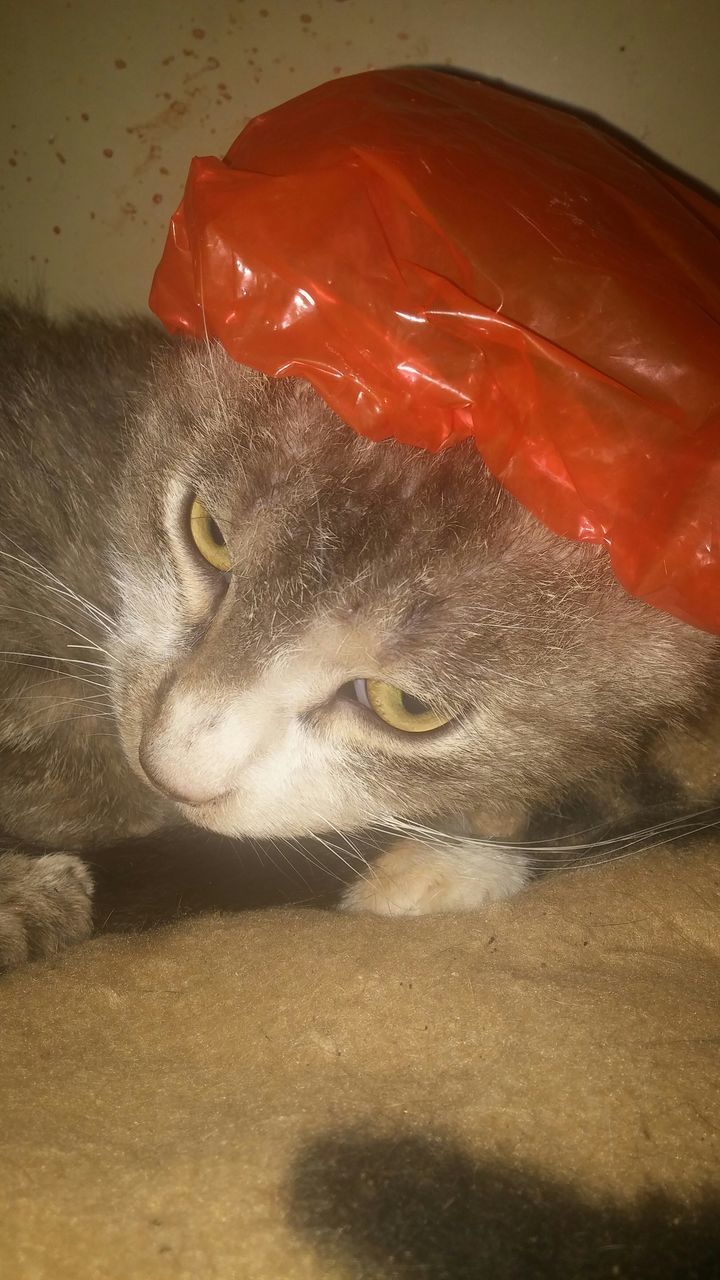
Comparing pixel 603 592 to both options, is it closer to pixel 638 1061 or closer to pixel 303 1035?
pixel 638 1061

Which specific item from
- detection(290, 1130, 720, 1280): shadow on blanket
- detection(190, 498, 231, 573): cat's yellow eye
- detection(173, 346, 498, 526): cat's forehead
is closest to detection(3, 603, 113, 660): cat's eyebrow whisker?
detection(190, 498, 231, 573): cat's yellow eye

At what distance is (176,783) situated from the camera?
1278 millimetres

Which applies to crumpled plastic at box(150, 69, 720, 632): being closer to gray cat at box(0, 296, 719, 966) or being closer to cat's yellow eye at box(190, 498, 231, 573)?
gray cat at box(0, 296, 719, 966)

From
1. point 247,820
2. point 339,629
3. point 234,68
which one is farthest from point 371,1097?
point 234,68

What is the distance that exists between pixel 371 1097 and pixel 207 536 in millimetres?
821

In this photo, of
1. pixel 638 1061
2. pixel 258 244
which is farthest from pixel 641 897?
pixel 258 244

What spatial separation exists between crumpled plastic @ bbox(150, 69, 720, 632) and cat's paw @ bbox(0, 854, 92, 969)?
0.87 meters

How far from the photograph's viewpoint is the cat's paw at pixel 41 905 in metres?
1.33

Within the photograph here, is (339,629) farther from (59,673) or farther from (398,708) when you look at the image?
(59,673)

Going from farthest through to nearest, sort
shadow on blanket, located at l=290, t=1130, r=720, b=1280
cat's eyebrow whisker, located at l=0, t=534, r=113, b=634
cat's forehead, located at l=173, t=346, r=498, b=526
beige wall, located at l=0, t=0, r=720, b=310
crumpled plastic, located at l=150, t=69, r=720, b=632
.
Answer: beige wall, located at l=0, t=0, r=720, b=310 → cat's eyebrow whisker, located at l=0, t=534, r=113, b=634 → cat's forehead, located at l=173, t=346, r=498, b=526 → crumpled plastic, located at l=150, t=69, r=720, b=632 → shadow on blanket, located at l=290, t=1130, r=720, b=1280

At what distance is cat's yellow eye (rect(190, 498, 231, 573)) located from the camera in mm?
1362

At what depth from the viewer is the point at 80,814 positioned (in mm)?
1614

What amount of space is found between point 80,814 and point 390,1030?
764 mm

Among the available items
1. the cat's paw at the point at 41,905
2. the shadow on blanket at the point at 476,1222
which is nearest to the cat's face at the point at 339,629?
the cat's paw at the point at 41,905
